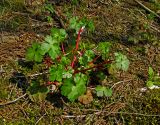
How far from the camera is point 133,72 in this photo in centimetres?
310

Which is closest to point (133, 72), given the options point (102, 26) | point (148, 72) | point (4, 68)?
point (148, 72)

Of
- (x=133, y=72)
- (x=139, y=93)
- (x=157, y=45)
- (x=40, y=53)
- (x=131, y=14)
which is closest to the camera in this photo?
(x=40, y=53)

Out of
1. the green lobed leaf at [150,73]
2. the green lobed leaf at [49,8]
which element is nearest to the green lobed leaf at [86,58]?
the green lobed leaf at [150,73]

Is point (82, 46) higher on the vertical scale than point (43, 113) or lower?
higher

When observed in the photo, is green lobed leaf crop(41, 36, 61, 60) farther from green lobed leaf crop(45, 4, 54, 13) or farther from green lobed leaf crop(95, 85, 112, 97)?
green lobed leaf crop(45, 4, 54, 13)

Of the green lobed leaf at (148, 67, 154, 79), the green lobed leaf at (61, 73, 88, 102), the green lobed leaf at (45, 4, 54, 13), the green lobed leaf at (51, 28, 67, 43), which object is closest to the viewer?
the green lobed leaf at (61, 73, 88, 102)

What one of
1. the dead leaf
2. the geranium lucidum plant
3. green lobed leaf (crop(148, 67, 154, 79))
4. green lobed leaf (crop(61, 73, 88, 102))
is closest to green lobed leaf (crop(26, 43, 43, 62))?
the geranium lucidum plant

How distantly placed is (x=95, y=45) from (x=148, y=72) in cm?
49

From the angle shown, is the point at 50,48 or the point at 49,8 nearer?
the point at 50,48

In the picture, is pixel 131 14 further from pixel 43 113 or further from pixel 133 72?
pixel 43 113

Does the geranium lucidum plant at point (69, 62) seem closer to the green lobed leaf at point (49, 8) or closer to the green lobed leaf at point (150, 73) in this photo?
the green lobed leaf at point (150, 73)

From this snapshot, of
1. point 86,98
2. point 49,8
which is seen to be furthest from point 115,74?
point 49,8

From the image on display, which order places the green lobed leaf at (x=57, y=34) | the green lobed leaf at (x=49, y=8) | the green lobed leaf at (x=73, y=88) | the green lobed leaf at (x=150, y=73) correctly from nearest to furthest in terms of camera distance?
the green lobed leaf at (x=73, y=88) < the green lobed leaf at (x=57, y=34) < the green lobed leaf at (x=150, y=73) < the green lobed leaf at (x=49, y=8)

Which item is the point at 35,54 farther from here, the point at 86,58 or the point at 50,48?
the point at 86,58
